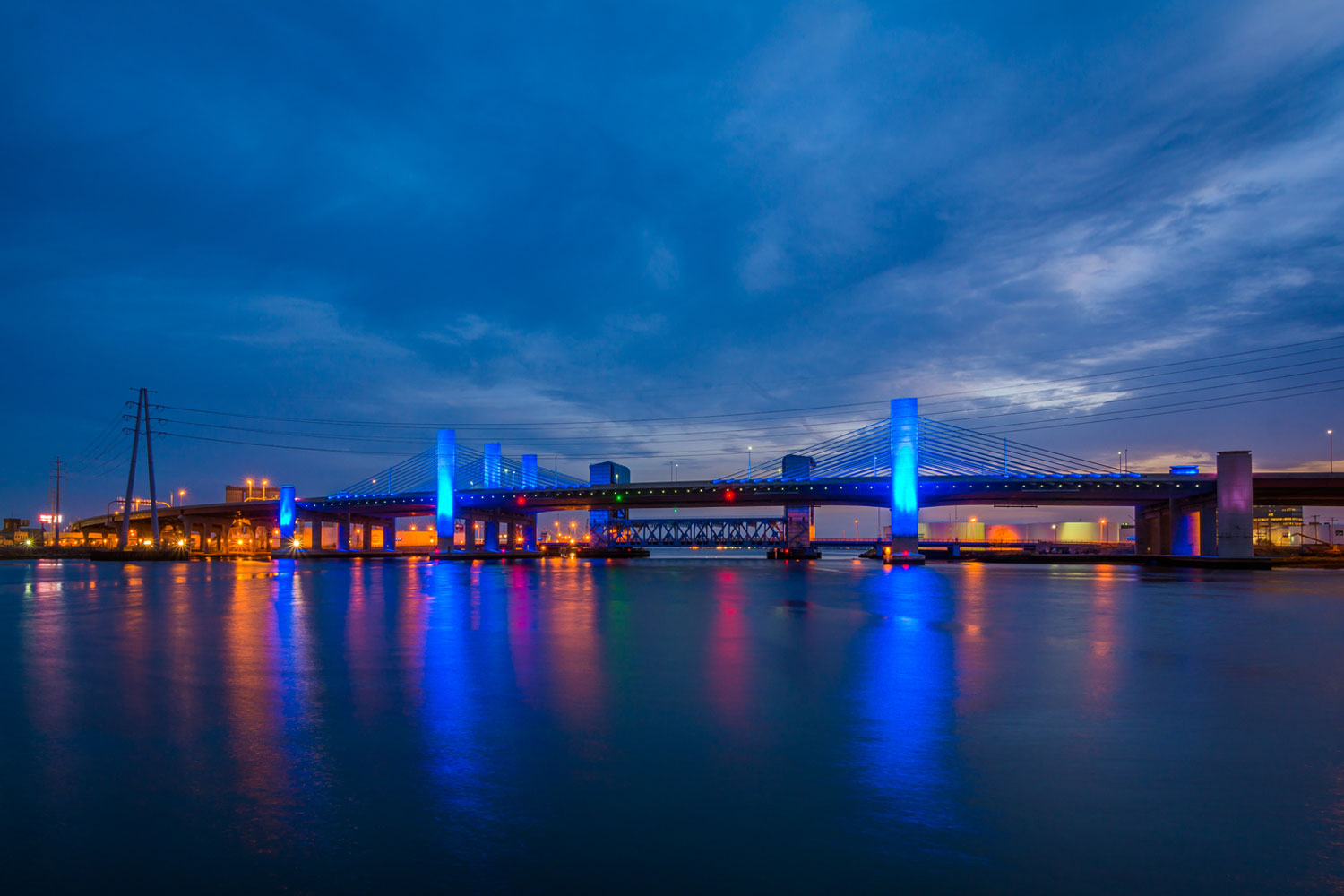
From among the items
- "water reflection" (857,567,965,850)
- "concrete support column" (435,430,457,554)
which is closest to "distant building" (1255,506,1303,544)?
"concrete support column" (435,430,457,554)

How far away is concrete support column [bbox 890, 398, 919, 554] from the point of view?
75500mm

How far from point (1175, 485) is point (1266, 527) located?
121363 millimetres

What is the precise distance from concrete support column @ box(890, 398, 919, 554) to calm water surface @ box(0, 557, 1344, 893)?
5934 cm

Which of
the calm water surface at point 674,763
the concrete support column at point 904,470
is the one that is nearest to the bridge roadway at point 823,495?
the concrete support column at point 904,470

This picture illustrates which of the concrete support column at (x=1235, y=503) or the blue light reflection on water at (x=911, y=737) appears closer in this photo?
the blue light reflection on water at (x=911, y=737)

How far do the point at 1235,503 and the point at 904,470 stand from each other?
26.8 meters

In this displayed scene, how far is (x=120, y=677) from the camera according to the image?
39.1ft

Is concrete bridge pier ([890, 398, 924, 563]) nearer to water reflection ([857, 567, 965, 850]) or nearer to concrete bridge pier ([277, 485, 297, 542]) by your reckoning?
water reflection ([857, 567, 965, 850])

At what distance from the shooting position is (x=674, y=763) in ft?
23.5

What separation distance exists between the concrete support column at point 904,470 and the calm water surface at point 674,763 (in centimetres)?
5934

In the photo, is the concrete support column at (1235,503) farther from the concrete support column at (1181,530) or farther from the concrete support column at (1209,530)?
the concrete support column at (1181,530)

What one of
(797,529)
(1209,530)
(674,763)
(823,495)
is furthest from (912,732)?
(797,529)

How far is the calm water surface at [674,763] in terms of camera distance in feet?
16.1

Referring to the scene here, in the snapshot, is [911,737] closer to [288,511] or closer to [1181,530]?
[1181,530]
